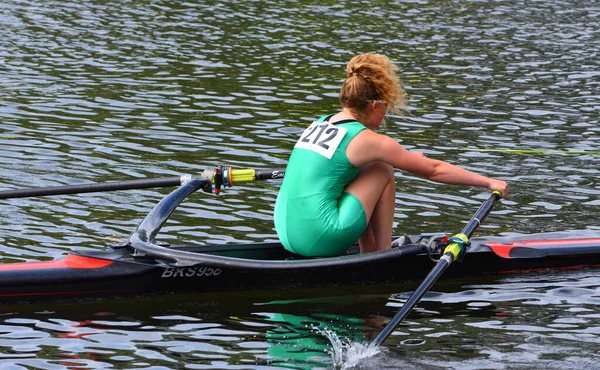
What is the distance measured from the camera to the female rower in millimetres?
7594

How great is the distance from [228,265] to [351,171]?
1141 millimetres

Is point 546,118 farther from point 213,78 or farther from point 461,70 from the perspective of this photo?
point 213,78

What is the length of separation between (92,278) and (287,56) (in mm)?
12043

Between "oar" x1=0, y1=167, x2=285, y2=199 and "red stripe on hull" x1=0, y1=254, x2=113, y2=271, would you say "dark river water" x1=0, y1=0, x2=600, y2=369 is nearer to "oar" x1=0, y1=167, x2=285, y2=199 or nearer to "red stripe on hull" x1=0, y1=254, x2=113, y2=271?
"red stripe on hull" x1=0, y1=254, x2=113, y2=271

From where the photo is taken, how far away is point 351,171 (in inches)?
304

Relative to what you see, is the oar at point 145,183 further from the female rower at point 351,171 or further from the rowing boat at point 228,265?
the female rower at point 351,171

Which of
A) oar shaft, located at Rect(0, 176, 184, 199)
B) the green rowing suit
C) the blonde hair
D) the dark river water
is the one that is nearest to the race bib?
the green rowing suit

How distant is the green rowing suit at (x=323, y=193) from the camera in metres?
7.63

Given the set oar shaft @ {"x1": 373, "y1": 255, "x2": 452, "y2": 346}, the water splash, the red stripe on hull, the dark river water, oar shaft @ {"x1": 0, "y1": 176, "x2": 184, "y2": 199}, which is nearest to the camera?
the water splash

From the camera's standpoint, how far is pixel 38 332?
7.23 meters

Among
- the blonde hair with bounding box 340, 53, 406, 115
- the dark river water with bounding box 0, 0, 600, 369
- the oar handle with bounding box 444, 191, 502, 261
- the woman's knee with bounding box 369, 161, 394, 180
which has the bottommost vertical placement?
the dark river water with bounding box 0, 0, 600, 369

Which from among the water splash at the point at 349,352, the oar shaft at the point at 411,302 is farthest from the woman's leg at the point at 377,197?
the water splash at the point at 349,352

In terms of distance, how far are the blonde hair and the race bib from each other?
0.78 ft

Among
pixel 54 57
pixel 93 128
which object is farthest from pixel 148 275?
pixel 54 57
